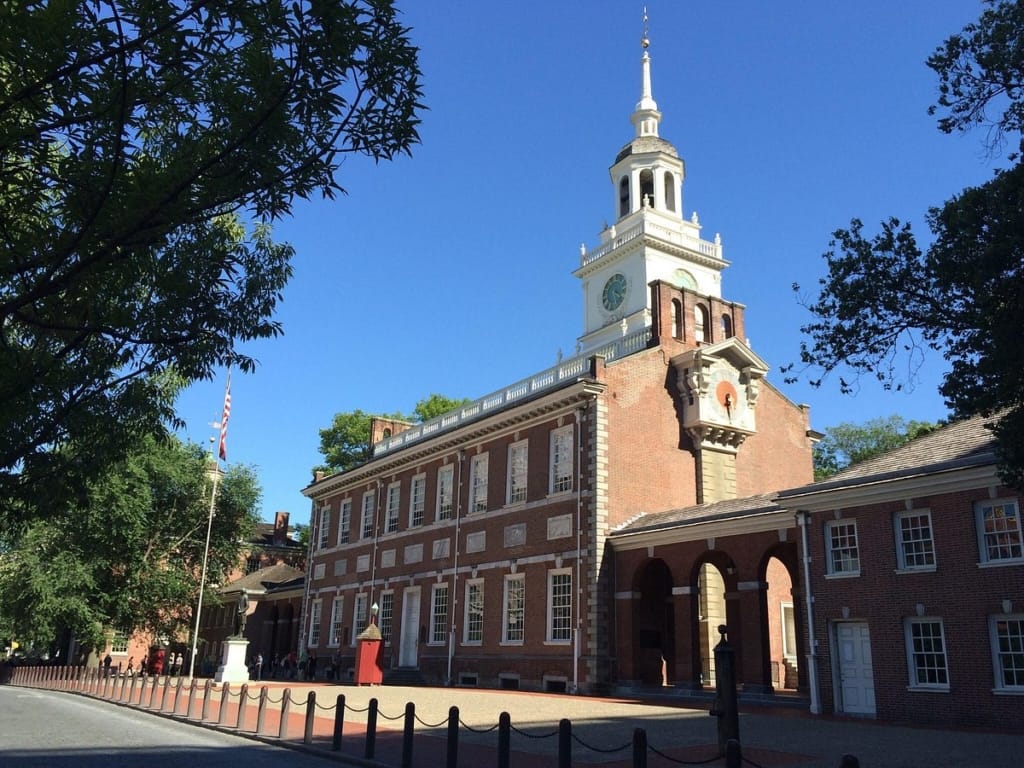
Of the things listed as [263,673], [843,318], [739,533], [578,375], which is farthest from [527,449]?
[263,673]

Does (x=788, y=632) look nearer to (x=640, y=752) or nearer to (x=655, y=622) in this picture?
(x=655, y=622)

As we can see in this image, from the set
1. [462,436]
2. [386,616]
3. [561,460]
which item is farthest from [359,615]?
[561,460]

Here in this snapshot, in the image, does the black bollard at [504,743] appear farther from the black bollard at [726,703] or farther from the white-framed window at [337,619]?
the white-framed window at [337,619]

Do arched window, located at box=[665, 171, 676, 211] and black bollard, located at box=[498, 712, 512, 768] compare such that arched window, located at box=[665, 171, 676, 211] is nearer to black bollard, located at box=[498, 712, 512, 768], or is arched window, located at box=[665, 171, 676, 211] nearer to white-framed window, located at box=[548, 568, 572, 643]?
white-framed window, located at box=[548, 568, 572, 643]

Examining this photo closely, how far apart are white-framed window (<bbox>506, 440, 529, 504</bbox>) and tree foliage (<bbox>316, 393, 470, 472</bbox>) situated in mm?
24988

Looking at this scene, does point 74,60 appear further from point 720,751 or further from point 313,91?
point 720,751

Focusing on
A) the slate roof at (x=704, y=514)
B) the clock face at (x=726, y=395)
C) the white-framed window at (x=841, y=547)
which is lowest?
the white-framed window at (x=841, y=547)

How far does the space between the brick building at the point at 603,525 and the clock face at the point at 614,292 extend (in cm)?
1210

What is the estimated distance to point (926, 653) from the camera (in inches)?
720

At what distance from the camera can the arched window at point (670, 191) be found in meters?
47.6

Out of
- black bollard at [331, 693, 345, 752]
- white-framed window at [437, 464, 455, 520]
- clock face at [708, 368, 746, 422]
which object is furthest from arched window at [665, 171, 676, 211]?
black bollard at [331, 693, 345, 752]

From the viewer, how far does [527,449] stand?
31984 mm

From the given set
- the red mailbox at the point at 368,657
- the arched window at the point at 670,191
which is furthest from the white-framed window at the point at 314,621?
the arched window at the point at 670,191

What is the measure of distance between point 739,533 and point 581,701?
242 inches
